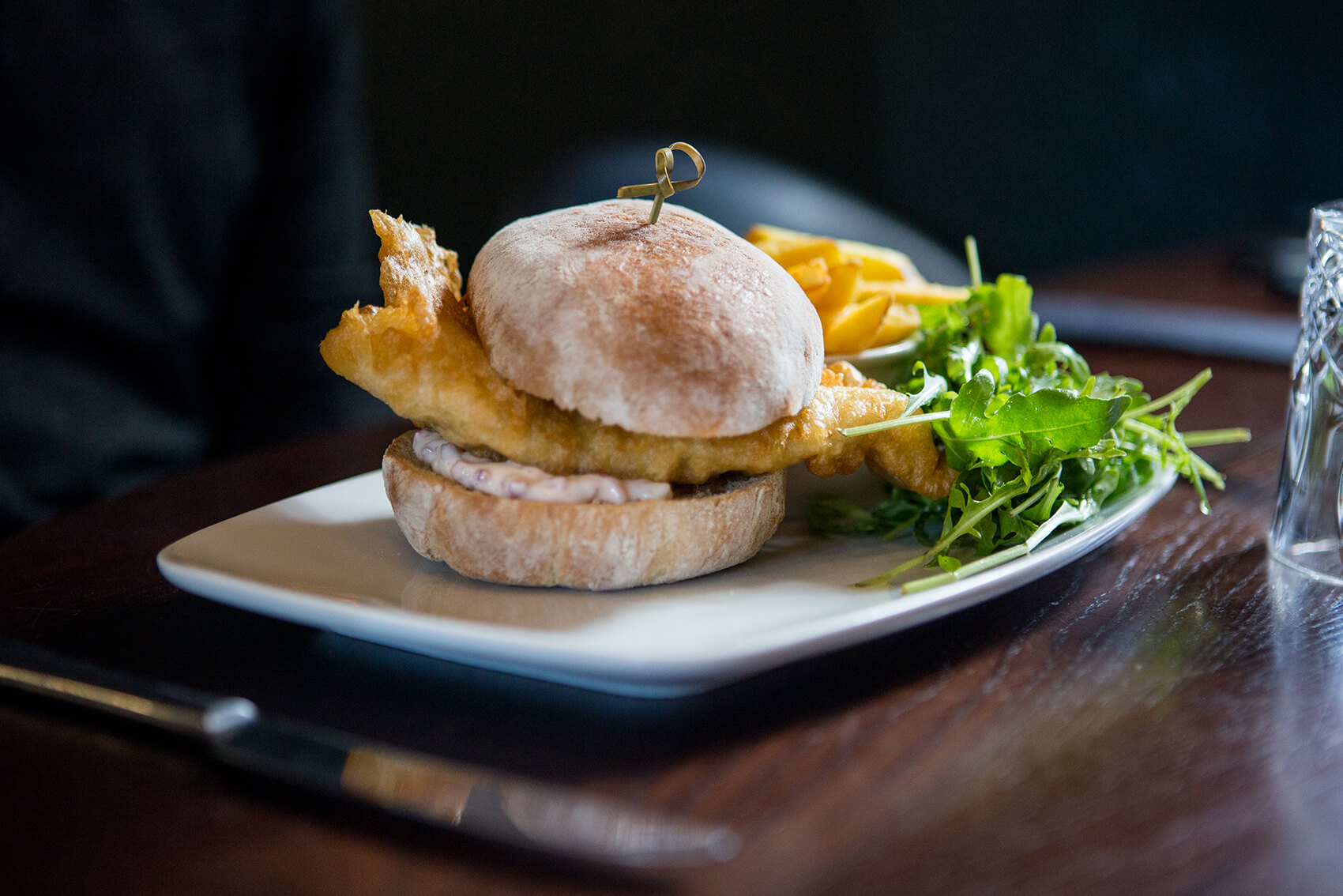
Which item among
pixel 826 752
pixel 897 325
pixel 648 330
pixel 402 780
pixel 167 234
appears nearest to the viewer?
pixel 402 780

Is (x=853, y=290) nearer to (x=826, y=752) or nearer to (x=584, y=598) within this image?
(x=584, y=598)

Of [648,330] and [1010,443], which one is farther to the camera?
[1010,443]

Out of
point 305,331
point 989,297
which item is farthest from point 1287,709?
point 305,331

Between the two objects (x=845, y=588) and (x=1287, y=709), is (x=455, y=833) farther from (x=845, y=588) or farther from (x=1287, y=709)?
(x=1287, y=709)

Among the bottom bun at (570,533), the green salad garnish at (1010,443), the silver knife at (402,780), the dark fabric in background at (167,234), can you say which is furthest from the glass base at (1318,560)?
the dark fabric in background at (167,234)

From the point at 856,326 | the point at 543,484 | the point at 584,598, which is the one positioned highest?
the point at 856,326

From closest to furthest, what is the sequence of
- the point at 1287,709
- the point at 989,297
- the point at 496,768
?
1. the point at 496,768
2. the point at 1287,709
3. the point at 989,297

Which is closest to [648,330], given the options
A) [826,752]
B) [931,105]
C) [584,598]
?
[584,598]
